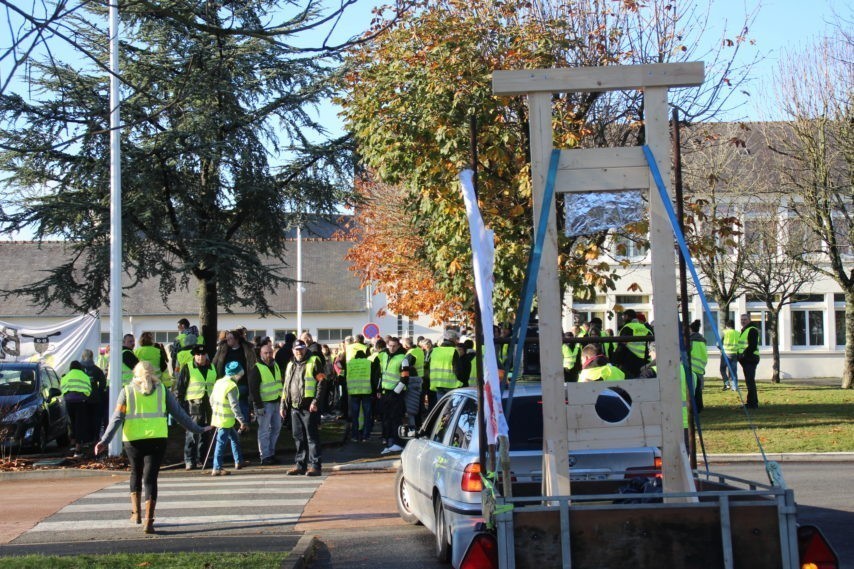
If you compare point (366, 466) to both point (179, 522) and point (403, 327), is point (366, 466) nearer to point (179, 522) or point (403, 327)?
point (179, 522)

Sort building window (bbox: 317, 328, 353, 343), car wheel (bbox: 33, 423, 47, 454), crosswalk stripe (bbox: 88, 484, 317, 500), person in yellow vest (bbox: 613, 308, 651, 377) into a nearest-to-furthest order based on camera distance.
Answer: crosswalk stripe (bbox: 88, 484, 317, 500) < person in yellow vest (bbox: 613, 308, 651, 377) < car wheel (bbox: 33, 423, 47, 454) < building window (bbox: 317, 328, 353, 343)

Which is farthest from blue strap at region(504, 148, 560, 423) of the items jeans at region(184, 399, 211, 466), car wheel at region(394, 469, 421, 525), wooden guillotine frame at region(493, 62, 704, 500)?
jeans at region(184, 399, 211, 466)

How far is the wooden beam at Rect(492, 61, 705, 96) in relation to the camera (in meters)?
6.02

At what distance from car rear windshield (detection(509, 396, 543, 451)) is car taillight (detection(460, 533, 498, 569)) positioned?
2877 mm

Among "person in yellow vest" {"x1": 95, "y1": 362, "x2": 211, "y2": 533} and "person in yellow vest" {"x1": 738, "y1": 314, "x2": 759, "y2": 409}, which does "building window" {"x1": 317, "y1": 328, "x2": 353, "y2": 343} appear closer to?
"person in yellow vest" {"x1": 738, "y1": 314, "x2": 759, "y2": 409}

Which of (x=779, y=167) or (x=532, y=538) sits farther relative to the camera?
(x=779, y=167)

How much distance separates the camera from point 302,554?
28.3ft

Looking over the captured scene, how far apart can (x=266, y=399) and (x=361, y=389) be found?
8.29 ft

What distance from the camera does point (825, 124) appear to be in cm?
2664

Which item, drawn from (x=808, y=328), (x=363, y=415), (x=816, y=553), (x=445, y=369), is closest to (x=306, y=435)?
(x=445, y=369)

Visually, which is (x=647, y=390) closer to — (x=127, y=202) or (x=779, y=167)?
(x=127, y=202)

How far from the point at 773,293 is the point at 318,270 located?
31685 millimetres

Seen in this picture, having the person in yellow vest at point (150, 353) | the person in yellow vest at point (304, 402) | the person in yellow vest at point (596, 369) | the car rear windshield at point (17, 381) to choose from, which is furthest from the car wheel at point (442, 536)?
the car rear windshield at point (17, 381)

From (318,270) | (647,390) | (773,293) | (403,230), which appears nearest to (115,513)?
(647,390)
